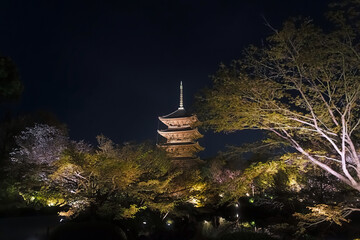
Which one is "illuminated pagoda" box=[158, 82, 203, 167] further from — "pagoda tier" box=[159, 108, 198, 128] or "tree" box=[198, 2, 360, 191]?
"tree" box=[198, 2, 360, 191]

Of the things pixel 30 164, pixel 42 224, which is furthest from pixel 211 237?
pixel 30 164

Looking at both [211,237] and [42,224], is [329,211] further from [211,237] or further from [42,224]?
[42,224]

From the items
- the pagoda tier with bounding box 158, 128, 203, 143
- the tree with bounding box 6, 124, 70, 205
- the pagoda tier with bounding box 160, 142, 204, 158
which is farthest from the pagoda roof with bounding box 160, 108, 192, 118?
the tree with bounding box 6, 124, 70, 205

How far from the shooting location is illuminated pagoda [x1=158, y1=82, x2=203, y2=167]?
30670 mm

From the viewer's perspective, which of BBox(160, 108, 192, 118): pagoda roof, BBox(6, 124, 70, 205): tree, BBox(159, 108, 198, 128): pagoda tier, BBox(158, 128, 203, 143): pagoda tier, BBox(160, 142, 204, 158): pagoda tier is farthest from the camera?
BBox(160, 108, 192, 118): pagoda roof

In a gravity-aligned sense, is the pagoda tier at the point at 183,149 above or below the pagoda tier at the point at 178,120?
below

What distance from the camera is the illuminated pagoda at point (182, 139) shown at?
30670mm

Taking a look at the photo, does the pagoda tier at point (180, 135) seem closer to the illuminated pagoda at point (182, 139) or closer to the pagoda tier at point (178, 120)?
the illuminated pagoda at point (182, 139)

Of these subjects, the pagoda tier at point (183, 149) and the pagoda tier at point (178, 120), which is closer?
the pagoda tier at point (183, 149)

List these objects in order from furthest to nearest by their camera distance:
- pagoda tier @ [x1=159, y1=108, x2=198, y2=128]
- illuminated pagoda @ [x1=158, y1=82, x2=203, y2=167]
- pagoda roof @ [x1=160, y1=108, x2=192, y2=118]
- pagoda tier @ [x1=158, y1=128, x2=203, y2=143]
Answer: pagoda roof @ [x1=160, y1=108, x2=192, y2=118] < pagoda tier @ [x1=159, y1=108, x2=198, y2=128] < pagoda tier @ [x1=158, y1=128, x2=203, y2=143] < illuminated pagoda @ [x1=158, y1=82, x2=203, y2=167]

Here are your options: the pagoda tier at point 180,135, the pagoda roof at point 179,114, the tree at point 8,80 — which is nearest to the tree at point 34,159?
the tree at point 8,80

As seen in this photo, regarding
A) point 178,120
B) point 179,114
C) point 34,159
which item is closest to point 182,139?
point 178,120

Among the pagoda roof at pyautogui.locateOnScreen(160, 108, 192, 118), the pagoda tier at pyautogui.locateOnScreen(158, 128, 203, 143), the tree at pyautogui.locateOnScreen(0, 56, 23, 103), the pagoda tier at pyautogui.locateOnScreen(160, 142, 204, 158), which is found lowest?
the pagoda tier at pyautogui.locateOnScreen(160, 142, 204, 158)

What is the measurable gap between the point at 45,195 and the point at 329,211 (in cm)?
1006
